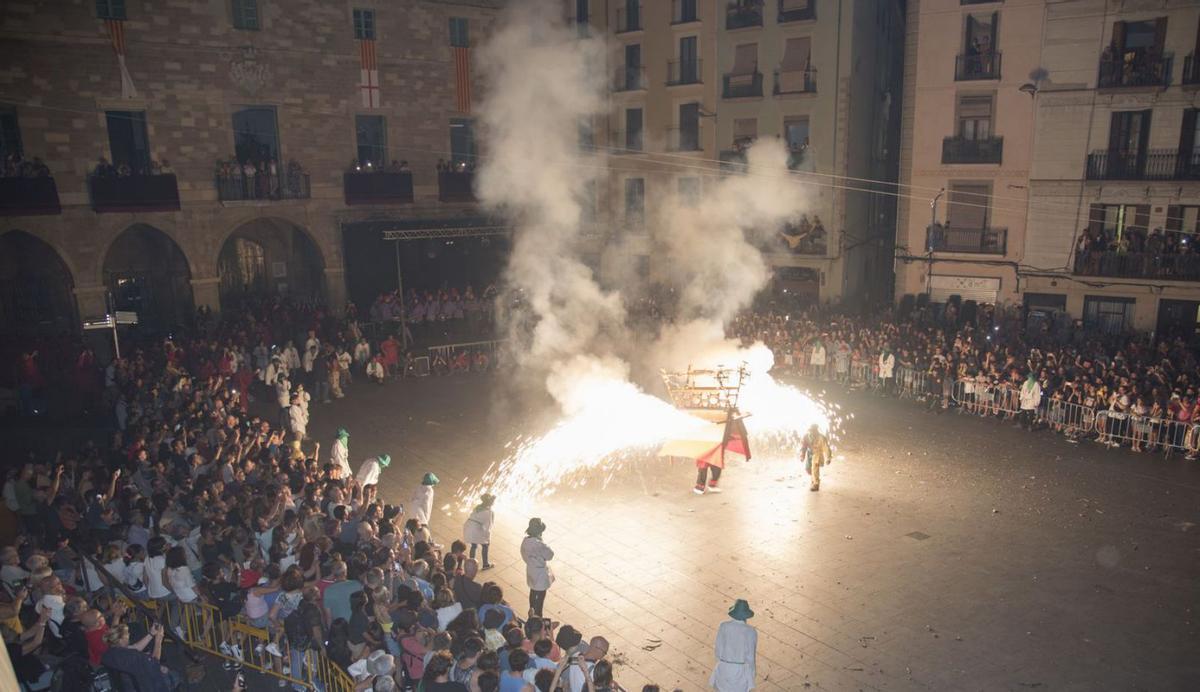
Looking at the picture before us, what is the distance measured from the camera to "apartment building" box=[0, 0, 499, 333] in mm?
22734

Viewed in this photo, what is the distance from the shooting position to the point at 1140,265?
23656mm

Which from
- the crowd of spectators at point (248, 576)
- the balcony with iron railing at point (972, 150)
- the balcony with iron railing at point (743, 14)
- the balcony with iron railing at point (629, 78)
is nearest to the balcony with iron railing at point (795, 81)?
the balcony with iron railing at point (743, 14)

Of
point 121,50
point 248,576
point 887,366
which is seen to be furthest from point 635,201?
point 248,576

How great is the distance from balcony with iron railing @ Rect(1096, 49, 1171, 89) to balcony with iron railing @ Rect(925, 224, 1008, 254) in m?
4.78

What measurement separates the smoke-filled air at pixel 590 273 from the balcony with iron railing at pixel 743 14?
2.91m

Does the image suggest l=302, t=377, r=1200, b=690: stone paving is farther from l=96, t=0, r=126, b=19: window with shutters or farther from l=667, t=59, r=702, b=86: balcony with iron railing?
l=667, t=59, r=702, b=86: balcony with iron railing

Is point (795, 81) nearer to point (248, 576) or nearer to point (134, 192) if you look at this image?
point (134, 192)

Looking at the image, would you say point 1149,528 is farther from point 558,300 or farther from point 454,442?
point 558,300

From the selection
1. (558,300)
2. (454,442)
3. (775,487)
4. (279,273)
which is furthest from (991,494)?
(279,273)

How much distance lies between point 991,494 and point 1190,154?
14627 mm

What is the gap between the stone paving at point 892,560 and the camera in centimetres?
945

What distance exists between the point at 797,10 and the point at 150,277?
22.1m

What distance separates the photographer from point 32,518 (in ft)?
37.8

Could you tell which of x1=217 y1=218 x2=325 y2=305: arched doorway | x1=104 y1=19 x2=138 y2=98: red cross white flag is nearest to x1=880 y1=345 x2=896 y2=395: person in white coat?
x1=217 y1=218 x2=325 y2=305: arched doorway
